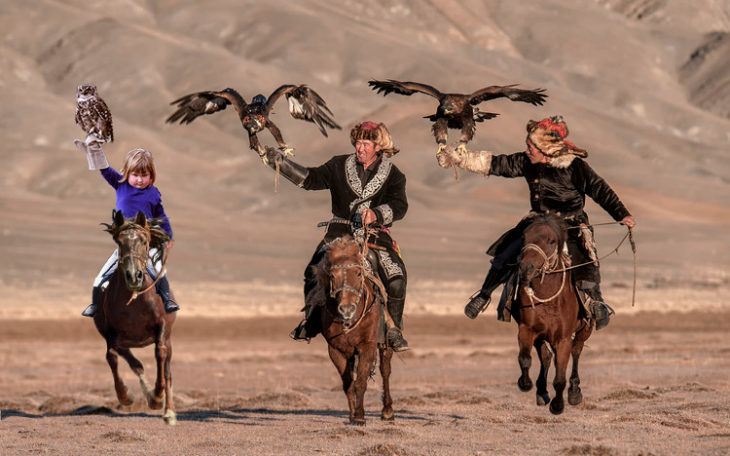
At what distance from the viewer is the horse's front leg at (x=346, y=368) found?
42.3 ft

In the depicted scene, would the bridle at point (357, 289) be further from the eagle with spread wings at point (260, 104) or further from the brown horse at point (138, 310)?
the brown horse at point (138, 310)

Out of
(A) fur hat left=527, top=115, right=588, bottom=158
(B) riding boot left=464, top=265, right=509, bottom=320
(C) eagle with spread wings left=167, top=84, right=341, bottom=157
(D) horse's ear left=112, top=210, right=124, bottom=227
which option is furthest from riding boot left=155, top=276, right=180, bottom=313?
(A) fur hat left=527, top=115, right=588, bottom=158

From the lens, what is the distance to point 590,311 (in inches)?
530

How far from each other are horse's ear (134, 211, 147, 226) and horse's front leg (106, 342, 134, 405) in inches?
53.6

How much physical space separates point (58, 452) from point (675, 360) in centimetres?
1640

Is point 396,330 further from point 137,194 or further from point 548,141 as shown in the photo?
point 137,194

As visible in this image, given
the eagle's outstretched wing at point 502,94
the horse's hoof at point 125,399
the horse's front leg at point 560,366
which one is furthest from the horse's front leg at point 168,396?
the eagle's outstretched wing at point 502,94

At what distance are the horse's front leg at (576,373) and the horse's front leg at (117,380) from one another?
14.6 feet

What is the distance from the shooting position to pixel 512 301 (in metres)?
13.2

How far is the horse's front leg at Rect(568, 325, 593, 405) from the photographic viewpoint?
1363 centimetres

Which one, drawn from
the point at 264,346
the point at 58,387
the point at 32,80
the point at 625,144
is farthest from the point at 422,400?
the point at 32,80

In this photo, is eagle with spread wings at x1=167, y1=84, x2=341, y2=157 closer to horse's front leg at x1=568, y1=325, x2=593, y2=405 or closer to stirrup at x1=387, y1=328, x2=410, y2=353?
stirrup at x1=387, y1=328, x2=410, y2=353

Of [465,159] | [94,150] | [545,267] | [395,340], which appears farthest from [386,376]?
[94,150]

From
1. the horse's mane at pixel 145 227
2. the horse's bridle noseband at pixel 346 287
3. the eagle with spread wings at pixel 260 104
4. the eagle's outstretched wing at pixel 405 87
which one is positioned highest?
the eagle's outstretched wing at pixel 405 87
